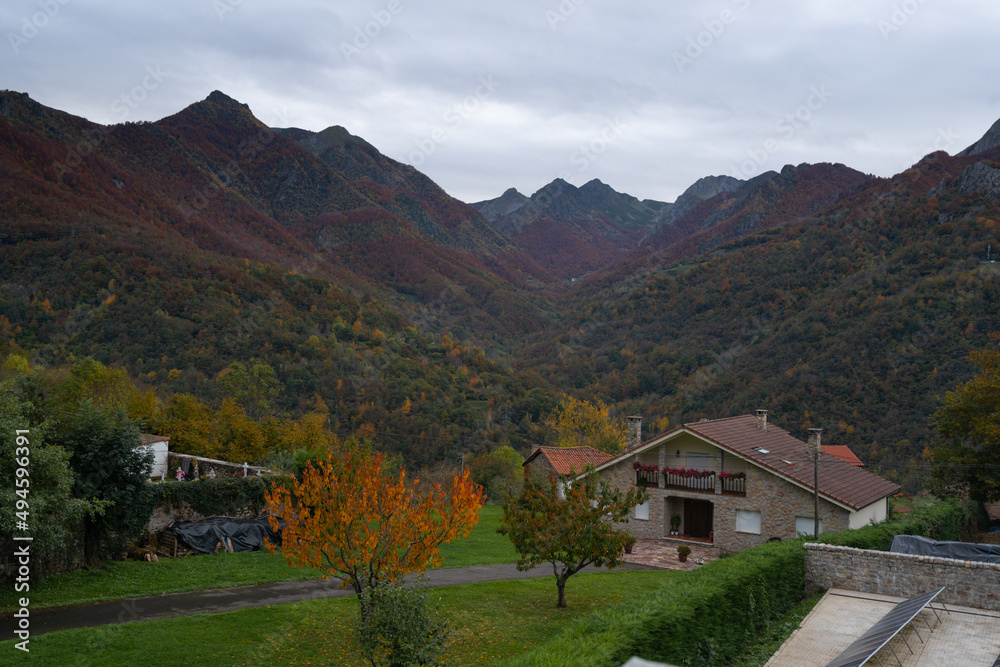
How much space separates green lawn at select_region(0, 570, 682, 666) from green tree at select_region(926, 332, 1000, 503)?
A: 2455 centimetres

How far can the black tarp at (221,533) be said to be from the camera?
22812mm

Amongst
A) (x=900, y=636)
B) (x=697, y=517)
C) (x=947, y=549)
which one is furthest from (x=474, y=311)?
(x=900, y=636)

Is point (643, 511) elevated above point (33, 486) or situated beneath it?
situated beneath

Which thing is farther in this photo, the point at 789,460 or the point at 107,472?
the point at 789,460

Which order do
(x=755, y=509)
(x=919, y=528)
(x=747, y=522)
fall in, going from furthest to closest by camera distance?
1. (x=747, y=522)
2. (x=755, y=509)
3. (x=919, y=528)

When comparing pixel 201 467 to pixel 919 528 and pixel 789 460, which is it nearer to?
pixel 789 460

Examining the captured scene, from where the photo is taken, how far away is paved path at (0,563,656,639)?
47.1 ft

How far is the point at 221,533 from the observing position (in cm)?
2353

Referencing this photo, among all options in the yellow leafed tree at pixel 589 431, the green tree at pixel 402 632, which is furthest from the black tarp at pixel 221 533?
the yellow leafed tree at pixel 589 431

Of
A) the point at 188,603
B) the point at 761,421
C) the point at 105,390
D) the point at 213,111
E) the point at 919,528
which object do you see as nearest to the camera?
the point at 188,603

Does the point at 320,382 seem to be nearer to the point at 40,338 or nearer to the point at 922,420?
the point at 40,338

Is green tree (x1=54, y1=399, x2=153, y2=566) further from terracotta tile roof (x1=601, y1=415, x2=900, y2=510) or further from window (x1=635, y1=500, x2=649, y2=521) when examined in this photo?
window (x1=635, y1=500, x2=649, y2=521)

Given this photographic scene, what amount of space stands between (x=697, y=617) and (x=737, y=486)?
58.1 feet

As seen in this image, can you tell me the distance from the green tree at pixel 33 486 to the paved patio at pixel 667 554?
62.4 feet
